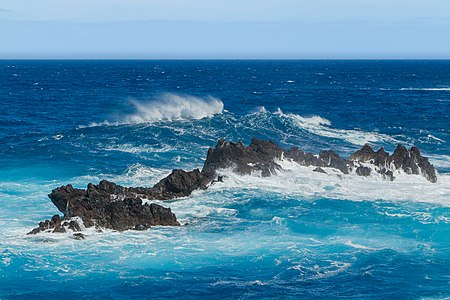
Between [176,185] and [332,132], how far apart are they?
105 ft

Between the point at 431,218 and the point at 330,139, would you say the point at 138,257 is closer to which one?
the point at 431,218

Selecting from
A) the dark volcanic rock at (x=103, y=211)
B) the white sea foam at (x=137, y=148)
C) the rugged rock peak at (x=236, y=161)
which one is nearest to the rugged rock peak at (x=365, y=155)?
the rugged rock peak at (x=236, y=161)

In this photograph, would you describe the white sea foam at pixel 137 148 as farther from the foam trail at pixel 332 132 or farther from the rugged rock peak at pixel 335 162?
the foam trail at pixel 332 132

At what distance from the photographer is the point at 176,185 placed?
3697cm

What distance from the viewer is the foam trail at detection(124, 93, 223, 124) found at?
7269 cm

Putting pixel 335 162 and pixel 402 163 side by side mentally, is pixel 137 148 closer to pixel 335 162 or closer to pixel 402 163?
pixel 335 162

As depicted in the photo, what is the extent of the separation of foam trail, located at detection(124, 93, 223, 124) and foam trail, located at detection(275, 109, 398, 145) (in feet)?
36.4

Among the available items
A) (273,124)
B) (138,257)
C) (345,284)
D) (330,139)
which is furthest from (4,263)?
(273,124)

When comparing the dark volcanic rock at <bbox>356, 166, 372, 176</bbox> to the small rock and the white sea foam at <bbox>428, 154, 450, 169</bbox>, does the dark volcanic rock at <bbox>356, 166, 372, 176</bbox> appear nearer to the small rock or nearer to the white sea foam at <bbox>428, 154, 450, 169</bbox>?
the white sea foam at <bbox>428, 154, 450, 169</bbox>

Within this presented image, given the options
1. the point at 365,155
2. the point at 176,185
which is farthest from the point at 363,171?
the point at 176,185

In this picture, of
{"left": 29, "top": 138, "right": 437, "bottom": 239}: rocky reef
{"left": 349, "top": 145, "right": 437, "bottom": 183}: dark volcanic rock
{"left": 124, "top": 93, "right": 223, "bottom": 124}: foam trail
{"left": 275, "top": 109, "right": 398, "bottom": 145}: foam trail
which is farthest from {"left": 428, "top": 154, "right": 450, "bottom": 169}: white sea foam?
{"left": 124, "top": 93, "right": 223, "bottom": 124}: foam trail

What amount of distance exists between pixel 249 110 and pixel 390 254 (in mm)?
58199

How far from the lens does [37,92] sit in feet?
366

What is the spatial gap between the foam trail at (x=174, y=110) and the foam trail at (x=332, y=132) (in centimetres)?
1110
